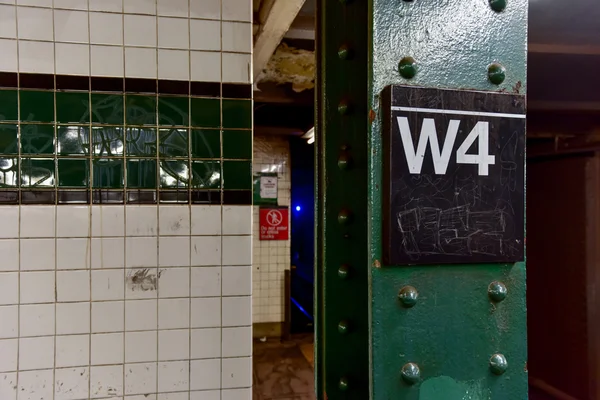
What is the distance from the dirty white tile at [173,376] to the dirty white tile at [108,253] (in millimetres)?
569

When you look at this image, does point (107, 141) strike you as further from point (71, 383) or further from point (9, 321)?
point (71, 383)

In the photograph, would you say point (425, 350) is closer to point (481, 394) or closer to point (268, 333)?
point (481, 394)

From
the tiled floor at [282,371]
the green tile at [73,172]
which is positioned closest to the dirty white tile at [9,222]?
the green tile at [73,172]

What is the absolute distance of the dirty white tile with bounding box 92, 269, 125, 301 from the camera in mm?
2037

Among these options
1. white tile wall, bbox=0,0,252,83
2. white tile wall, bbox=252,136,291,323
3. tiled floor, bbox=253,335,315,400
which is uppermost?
white tile wall, bbox=0,0,252,83

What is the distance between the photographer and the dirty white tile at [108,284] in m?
2.04

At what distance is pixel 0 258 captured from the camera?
1.96 metres

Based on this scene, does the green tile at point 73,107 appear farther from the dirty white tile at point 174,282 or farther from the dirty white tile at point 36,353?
the dirty white tile at point 36,353

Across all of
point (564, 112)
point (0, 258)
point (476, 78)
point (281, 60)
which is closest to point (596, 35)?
point (564, 112)

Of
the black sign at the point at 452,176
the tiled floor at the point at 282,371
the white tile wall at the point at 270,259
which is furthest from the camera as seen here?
the white tile wall at the point at 270,259

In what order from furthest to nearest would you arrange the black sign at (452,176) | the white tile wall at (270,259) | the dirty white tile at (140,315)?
the white tile wall at (270,259) < the dirty white tile at (140,315) < the black sign at (452,176)

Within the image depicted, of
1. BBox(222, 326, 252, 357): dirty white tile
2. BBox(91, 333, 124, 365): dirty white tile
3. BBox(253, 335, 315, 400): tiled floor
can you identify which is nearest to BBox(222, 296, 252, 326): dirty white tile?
BBox(222, 326, 252, 357): dirty white tile

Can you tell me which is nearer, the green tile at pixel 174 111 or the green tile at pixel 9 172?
the green tile at pixel 9 172

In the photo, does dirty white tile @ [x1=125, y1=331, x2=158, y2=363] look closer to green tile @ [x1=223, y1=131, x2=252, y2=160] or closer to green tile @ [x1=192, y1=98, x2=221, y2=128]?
green tile @ [x1=223, y1=131, x2=252, y2=160]
